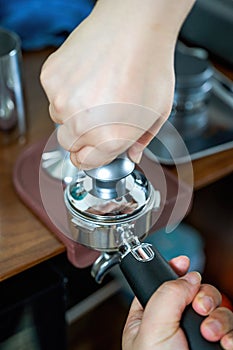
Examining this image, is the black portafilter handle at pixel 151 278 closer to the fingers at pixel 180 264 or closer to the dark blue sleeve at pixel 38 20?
the fingers at pixel 180 264

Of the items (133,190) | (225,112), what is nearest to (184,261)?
(133,190)

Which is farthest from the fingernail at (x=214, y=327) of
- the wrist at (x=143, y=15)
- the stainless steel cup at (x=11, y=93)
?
the stainless steel cup at (x=11, y=93)

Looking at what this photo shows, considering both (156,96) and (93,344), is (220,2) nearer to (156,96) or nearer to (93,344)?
(156,96)

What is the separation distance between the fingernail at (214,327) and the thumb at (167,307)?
0.03 meters

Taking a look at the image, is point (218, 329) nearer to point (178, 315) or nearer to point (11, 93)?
point (178, 315)

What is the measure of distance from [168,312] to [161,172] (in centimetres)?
22

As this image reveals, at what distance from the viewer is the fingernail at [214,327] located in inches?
15.3

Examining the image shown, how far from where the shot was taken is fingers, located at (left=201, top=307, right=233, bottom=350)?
1.27 ft

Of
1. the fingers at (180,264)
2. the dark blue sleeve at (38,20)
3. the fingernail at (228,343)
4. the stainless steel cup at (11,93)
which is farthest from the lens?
the dark blue sleeve at (38,20)

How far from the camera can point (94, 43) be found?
1.50 ft

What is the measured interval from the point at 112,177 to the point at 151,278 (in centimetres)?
9

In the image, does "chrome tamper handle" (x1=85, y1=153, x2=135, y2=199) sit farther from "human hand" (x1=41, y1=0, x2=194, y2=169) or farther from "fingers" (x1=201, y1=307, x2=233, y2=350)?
"fingers" (x1=201, y1=307, x2=233, y2=350)

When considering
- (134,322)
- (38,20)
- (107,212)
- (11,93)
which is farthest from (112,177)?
(38,20)

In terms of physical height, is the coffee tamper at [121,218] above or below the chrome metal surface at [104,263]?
above
